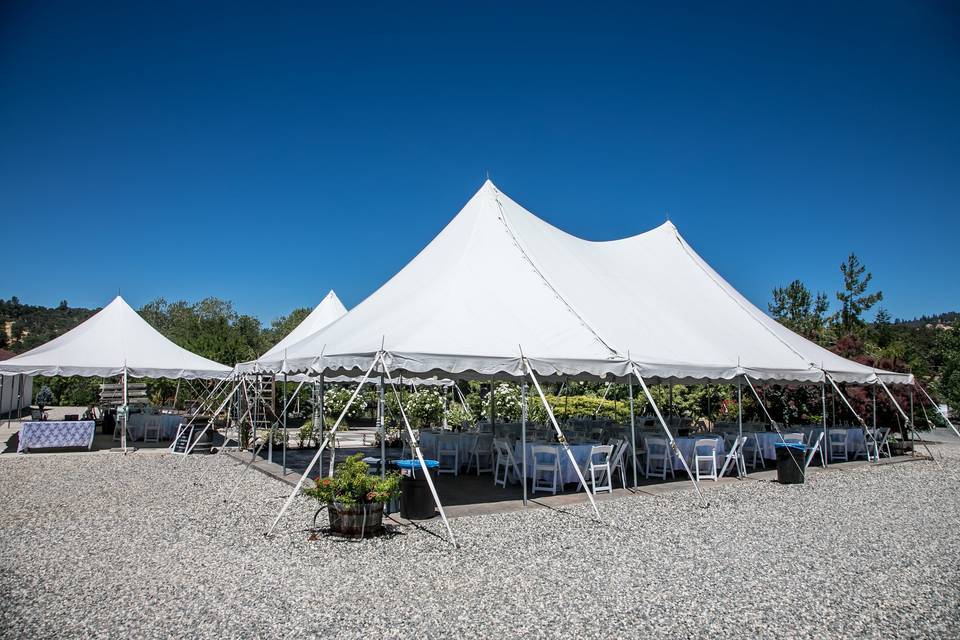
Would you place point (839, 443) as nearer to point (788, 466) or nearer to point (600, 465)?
point (788, 466)

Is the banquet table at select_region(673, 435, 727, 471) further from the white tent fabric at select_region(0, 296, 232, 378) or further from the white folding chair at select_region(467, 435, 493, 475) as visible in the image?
the white tent fabric at select_region(0, 296, 232, 378)

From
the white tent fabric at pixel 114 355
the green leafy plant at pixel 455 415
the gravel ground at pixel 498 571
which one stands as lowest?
the gravel ground at pixel 498 571

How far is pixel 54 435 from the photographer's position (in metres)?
14.7

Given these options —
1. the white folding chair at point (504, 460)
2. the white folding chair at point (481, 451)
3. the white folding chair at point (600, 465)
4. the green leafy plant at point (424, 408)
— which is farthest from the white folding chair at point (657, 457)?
the green leafy plant at point (424, 408)

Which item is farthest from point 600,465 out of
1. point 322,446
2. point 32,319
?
point 32,319

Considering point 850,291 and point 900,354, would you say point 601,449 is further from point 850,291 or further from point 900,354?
point 850,291

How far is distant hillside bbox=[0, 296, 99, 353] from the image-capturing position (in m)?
67.2

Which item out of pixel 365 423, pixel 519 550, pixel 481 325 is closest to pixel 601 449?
pixel 481 325

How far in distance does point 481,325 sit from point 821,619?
5.40 metres

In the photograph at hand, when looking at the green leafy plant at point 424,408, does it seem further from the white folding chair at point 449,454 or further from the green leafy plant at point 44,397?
the green leafy plant at point 44,397

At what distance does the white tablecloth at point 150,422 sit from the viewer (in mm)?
17125

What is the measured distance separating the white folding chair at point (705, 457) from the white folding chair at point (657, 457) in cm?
45

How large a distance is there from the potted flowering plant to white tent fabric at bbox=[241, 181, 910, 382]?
4.80 feet

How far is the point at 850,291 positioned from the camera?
3141 cm
